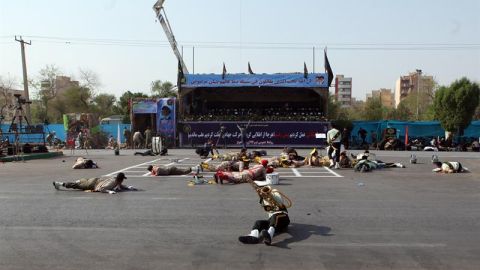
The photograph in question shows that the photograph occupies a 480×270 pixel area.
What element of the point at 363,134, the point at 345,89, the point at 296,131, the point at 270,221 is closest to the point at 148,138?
the point at 296,131

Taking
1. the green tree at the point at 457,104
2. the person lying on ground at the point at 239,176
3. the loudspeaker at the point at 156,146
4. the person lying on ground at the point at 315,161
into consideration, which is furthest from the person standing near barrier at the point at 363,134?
the person lying on ground at the point at 239,176

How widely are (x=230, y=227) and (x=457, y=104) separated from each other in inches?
1335

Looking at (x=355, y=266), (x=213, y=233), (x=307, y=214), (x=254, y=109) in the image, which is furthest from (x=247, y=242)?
(x=254, y=109)

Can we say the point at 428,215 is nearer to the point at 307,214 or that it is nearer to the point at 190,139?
the point at 307,214

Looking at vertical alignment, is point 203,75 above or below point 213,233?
above

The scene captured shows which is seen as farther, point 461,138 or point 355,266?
point 461,138

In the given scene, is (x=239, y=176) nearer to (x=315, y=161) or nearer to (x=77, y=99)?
(x=315, y=161)

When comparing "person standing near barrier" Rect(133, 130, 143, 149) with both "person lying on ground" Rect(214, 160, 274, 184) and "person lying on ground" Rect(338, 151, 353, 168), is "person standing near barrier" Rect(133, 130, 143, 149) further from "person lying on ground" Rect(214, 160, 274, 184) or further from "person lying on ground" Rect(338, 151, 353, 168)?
"person lying on ground" Rect(214, 160, 274, 184)

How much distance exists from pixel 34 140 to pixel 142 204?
105ft

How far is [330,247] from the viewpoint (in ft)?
21.6

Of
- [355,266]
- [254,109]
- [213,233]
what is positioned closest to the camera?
[355,266]

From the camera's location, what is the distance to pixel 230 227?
7871 mm

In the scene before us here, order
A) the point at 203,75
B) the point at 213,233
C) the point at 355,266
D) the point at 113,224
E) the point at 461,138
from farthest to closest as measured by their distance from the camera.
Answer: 1. the point at 203,75
2. the point at 461,138
3. the point at 113,224
4. the point at 213,233
5. the point at 355,266

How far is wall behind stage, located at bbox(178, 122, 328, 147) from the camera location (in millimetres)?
36875
